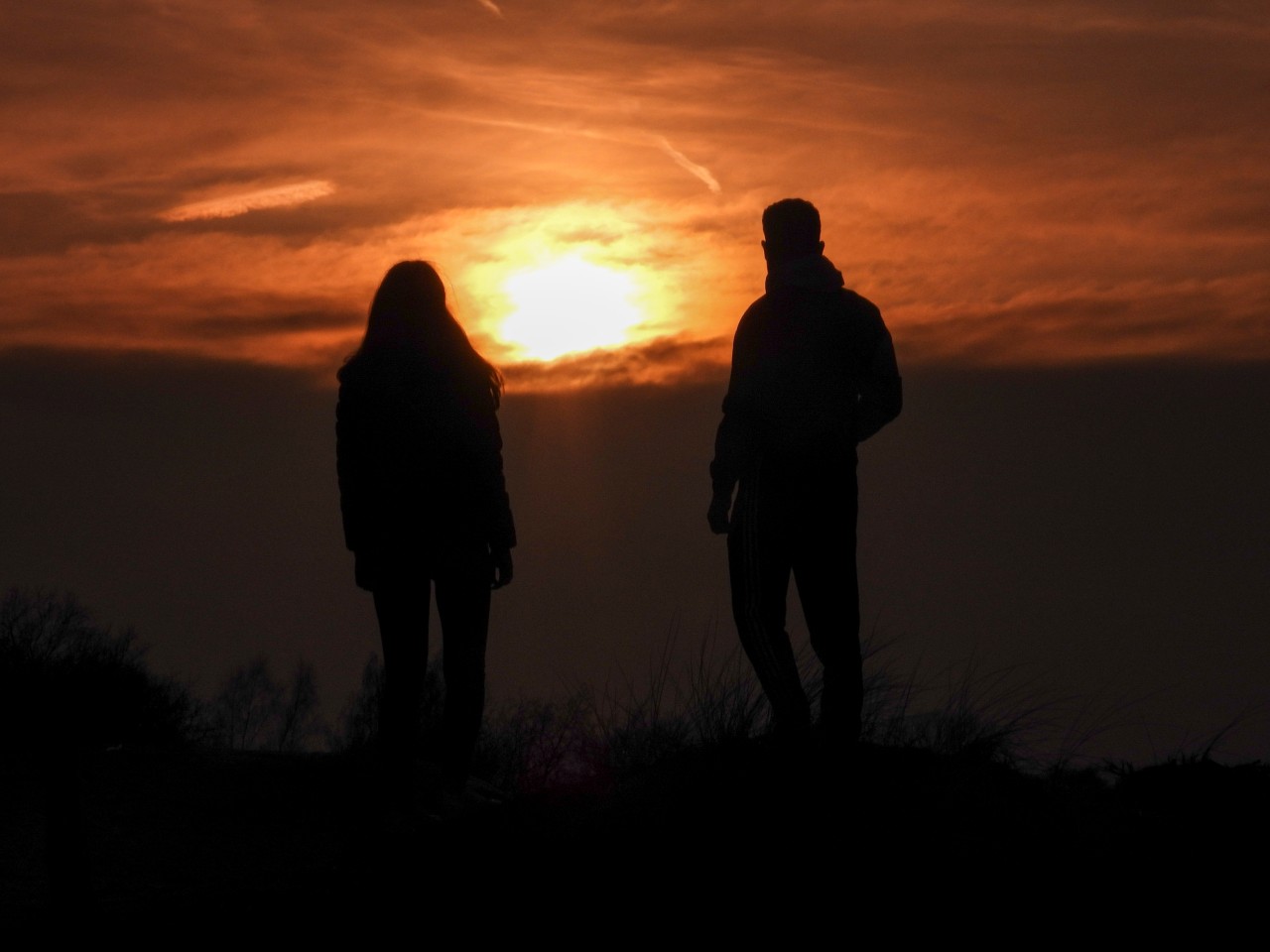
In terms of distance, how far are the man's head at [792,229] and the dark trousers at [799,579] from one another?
2.58 ft

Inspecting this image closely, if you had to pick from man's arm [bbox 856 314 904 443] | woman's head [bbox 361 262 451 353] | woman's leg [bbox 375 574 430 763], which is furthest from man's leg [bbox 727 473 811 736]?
woman's head [bbox 361 262 451 353]

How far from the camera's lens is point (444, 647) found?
253 inches

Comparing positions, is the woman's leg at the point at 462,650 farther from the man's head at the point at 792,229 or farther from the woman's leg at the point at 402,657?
the man's head at the point at 792,229

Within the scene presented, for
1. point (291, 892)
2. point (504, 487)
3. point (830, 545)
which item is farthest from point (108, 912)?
point (830, 545)

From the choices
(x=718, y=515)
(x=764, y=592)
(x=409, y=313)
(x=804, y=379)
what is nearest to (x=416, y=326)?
(x=409, y=313)

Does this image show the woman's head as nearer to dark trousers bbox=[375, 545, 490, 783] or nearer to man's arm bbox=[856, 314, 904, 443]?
dark trousers bbox=[375, 545, 490, 783]

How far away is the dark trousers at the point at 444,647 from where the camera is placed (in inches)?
246

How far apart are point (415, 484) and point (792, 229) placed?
175 centimetres

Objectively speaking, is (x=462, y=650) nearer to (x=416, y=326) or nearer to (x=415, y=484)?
(x=415, y=484)

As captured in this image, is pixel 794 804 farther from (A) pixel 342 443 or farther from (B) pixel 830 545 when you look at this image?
(A) pixel 342 443

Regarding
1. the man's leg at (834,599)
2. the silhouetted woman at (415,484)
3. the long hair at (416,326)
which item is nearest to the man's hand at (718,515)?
the man's leg at (834,599)

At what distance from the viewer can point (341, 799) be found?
7.14 metres

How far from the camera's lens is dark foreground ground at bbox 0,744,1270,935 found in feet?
15.0

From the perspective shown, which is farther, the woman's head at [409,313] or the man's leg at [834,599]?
the woman's head at [409,313]
